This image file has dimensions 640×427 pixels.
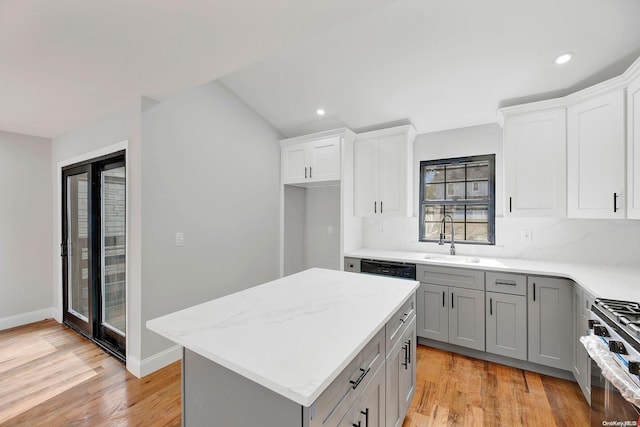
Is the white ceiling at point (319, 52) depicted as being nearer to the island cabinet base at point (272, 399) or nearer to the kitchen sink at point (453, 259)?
the kitchen sink at point (453, 259)

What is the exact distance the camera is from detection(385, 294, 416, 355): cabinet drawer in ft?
4.91

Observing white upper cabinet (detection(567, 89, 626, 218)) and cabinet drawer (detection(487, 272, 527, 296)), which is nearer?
white upper cabinet (detection(567, 89, 626, 218))

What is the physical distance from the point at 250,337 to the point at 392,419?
1.05 metres

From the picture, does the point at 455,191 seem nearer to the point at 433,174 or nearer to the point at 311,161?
the point at 433,174

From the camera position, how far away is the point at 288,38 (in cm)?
166

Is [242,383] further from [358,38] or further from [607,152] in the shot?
[607,152]

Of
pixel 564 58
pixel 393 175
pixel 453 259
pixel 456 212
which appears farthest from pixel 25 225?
pixel 564 58

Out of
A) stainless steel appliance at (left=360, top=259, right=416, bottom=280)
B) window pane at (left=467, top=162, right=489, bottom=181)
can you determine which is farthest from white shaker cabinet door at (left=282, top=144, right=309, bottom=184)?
window pane at (left=467, top=162, right=489, bottom=181)

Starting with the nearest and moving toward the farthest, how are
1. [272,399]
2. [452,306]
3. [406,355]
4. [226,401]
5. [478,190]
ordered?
[272,399] < [226,401] < [406,355] < [452,306] < [478,190]

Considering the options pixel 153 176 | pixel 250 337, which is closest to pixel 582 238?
pixel 250 337

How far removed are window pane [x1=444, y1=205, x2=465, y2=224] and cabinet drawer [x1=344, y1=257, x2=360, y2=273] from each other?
129 cm

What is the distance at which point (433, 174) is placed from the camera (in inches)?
140

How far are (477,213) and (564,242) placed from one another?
2.70 feet

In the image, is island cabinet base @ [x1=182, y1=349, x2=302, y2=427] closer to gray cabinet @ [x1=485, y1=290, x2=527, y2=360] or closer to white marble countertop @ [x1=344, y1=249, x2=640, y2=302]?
white marble countertop @ [x1=344, y1=249, x2=640, y2=302]
